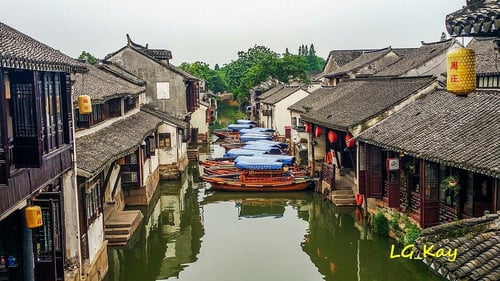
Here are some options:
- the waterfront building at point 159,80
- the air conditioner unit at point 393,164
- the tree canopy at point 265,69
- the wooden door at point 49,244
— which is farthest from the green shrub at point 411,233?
the tree canopy at point 265,69

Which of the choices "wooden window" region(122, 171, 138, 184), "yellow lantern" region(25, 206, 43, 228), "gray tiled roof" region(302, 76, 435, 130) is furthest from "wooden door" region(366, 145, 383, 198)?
"yellow lantern" region(25, 206, 43, 228)

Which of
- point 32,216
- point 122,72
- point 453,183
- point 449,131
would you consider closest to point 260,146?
point 122,72

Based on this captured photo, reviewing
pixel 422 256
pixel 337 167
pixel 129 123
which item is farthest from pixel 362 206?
pixel 422 256

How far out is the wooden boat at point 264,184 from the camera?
2509cm

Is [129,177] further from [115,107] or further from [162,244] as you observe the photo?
[162,244]

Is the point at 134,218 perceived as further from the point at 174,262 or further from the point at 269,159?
the point at 269,159

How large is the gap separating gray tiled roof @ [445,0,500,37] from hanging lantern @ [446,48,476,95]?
7.36 feet

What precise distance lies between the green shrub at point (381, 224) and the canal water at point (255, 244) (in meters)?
0.27

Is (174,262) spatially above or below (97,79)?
below

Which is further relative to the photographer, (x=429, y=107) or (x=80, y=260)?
(x=429, y=107)

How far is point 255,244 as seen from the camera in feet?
58.0

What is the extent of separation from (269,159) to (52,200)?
52.2ft

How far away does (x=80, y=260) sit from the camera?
11938 millimetres

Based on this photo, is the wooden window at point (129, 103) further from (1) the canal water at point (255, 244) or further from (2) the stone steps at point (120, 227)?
(2) the stone steps at point (120, 227)
